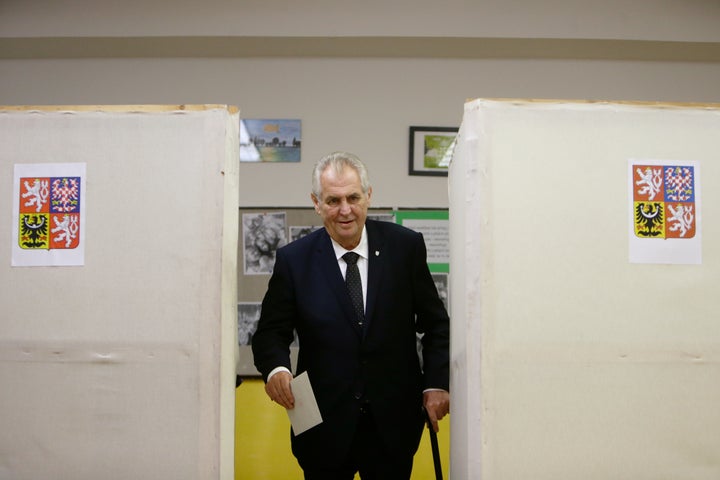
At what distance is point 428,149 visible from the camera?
2.79 meters

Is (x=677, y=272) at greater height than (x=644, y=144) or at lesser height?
lesser

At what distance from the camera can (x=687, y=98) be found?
9.18 feet

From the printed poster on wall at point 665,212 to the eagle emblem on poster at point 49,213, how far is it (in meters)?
1.11

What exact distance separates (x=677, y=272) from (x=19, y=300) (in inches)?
51.2

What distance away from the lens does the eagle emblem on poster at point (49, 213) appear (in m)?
1.15

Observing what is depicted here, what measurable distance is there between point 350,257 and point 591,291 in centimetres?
72

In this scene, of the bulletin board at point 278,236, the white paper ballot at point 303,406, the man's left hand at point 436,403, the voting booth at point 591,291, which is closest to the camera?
the voting booth at point 591,291

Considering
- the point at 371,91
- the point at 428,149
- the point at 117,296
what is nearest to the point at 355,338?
the point at 117,296

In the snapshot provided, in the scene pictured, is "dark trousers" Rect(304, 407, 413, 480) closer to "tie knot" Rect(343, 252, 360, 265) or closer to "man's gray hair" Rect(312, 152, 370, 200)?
"tie knot" Rect(343, 252, 360, 265)

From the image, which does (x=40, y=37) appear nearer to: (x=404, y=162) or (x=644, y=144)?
(x=404, y=162)

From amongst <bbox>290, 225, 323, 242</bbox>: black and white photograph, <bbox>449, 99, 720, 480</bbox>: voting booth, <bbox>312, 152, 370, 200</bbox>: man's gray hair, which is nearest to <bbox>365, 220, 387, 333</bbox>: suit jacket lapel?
<bbox>312, 152, 370, 200</bbox>: man's gray hair

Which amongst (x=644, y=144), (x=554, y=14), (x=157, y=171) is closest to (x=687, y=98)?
(x=554, y=14)

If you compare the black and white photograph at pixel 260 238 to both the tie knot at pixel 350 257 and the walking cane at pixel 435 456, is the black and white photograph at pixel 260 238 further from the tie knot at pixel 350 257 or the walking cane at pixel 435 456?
the walking cane at pixel 435 456

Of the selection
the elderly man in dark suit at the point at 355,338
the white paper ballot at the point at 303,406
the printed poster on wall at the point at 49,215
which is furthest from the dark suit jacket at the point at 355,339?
the printed poster on wall at the point at 49,215
